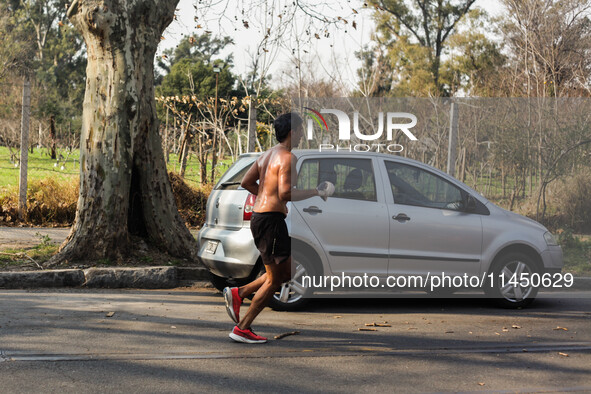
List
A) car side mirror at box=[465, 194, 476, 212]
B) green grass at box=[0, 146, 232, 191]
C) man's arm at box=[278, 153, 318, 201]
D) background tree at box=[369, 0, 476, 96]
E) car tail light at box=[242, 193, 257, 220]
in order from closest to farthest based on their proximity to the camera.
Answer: man's arm at box=[278, 153, 318, 201], car tail light at box=[242, 193, 257, 220], car side mirror at box=[465, 194, 476, 212], green grass at box=[0, 146, 232, 191], background tree at box=[369, 0, 476, 96]

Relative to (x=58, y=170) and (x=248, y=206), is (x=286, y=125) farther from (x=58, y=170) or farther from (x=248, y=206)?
(x=58, y=170)

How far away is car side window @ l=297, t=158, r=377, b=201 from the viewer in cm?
731

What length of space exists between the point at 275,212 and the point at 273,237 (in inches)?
8.0

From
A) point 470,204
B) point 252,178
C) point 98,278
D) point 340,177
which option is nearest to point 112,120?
point 98,278

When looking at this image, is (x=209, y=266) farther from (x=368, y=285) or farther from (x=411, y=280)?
(x=411, y=280)

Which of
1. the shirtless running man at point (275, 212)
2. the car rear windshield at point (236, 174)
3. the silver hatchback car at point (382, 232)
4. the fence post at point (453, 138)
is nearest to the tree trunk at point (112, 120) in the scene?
the silver hatchback car at point (382, 232)

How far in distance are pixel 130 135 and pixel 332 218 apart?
333 centimetres

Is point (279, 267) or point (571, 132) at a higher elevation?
point (571, 132)

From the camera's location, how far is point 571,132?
1166 cm

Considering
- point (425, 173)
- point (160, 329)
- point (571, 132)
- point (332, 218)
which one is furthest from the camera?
point (571, 132)

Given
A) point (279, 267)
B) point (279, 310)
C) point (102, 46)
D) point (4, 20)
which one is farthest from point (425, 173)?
point (4, 20)

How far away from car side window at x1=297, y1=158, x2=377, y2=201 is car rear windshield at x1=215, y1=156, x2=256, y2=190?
2.00 feet

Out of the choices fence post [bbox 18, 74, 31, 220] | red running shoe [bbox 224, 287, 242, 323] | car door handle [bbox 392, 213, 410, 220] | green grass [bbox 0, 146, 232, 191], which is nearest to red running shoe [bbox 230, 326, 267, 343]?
red running shoe [bbox 224, 287, 242, 323]

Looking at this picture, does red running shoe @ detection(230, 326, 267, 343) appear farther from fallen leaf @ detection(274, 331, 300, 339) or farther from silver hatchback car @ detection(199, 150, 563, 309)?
silver hatchback car @ detection(199, 150, 563, 309)
